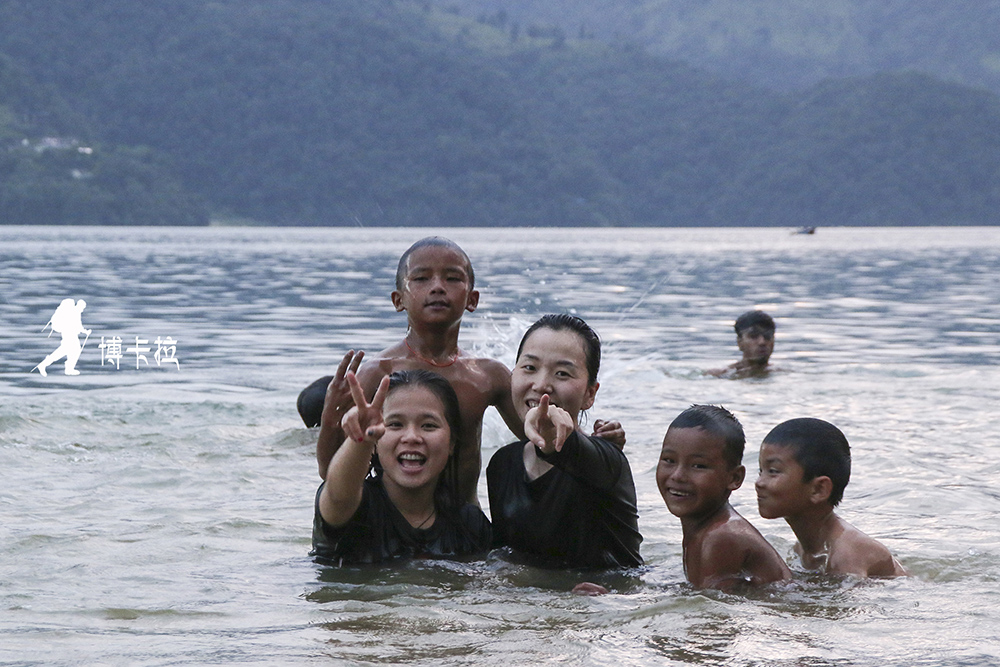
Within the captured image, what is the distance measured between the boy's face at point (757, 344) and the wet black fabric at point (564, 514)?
26.4 ft

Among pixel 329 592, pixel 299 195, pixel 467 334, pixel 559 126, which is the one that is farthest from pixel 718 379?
pixel 559 126

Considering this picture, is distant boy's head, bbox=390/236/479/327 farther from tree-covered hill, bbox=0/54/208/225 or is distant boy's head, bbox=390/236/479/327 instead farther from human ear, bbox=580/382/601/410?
tree-covered hill, bbox=0/54/208/225

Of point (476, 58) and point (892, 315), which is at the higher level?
point (476, 58)

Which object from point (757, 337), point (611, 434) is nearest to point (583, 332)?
Result: point (611, 434)

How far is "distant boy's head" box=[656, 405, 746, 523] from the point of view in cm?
496

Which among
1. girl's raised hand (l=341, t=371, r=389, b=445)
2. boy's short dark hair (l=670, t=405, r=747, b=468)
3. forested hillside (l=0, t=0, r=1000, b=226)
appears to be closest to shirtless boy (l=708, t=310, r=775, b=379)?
boy's short dark hair (l=670, t=405, r=747, b=468)

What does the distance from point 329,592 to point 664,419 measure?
598 centimetres

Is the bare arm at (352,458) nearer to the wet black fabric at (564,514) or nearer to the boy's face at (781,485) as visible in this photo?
the wet black fabric at (564,514)

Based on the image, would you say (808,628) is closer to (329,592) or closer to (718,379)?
(329,592)

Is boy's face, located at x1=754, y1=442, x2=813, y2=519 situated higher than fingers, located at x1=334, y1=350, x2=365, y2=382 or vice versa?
fingers, located at x1=334, y1=350, x2=365, y2=382

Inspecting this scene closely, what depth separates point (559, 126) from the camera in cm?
14575

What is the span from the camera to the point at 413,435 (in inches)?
198

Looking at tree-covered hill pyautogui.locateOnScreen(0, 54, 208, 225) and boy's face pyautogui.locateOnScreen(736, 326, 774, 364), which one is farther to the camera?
tree-covered hill pyautogui.locateOnScreen(0, 54, 208, 225)

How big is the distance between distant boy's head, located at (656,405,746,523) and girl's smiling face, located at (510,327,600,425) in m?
0.43
